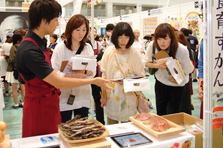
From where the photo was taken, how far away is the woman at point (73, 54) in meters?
2.00

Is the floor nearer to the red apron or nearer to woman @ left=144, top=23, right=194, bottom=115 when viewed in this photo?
woman @ left=144, top=23, right=194, bottom=115

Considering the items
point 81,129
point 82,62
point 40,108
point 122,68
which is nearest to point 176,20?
point 122,68

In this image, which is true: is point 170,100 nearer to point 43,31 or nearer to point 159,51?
point 159,51

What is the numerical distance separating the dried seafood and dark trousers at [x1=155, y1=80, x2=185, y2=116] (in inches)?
51.8

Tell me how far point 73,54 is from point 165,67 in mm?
972

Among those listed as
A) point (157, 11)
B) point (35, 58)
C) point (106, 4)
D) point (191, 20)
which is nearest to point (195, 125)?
point (35, 58)

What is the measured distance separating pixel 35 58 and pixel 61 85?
0.23 meters

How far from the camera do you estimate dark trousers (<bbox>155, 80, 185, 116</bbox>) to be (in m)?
2.45

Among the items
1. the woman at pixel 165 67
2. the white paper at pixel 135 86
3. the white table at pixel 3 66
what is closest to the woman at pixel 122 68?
the white paper at pixel 135 86

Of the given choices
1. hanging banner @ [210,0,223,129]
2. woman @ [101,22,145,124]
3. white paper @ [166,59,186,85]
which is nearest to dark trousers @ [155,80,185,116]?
white paper @ [166,59,186,85]

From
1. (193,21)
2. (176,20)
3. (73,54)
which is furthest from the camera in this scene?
(176,20)

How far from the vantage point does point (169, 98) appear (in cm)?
253

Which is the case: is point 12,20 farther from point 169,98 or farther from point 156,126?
point 156,126

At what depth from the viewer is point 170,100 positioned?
2.51 m
